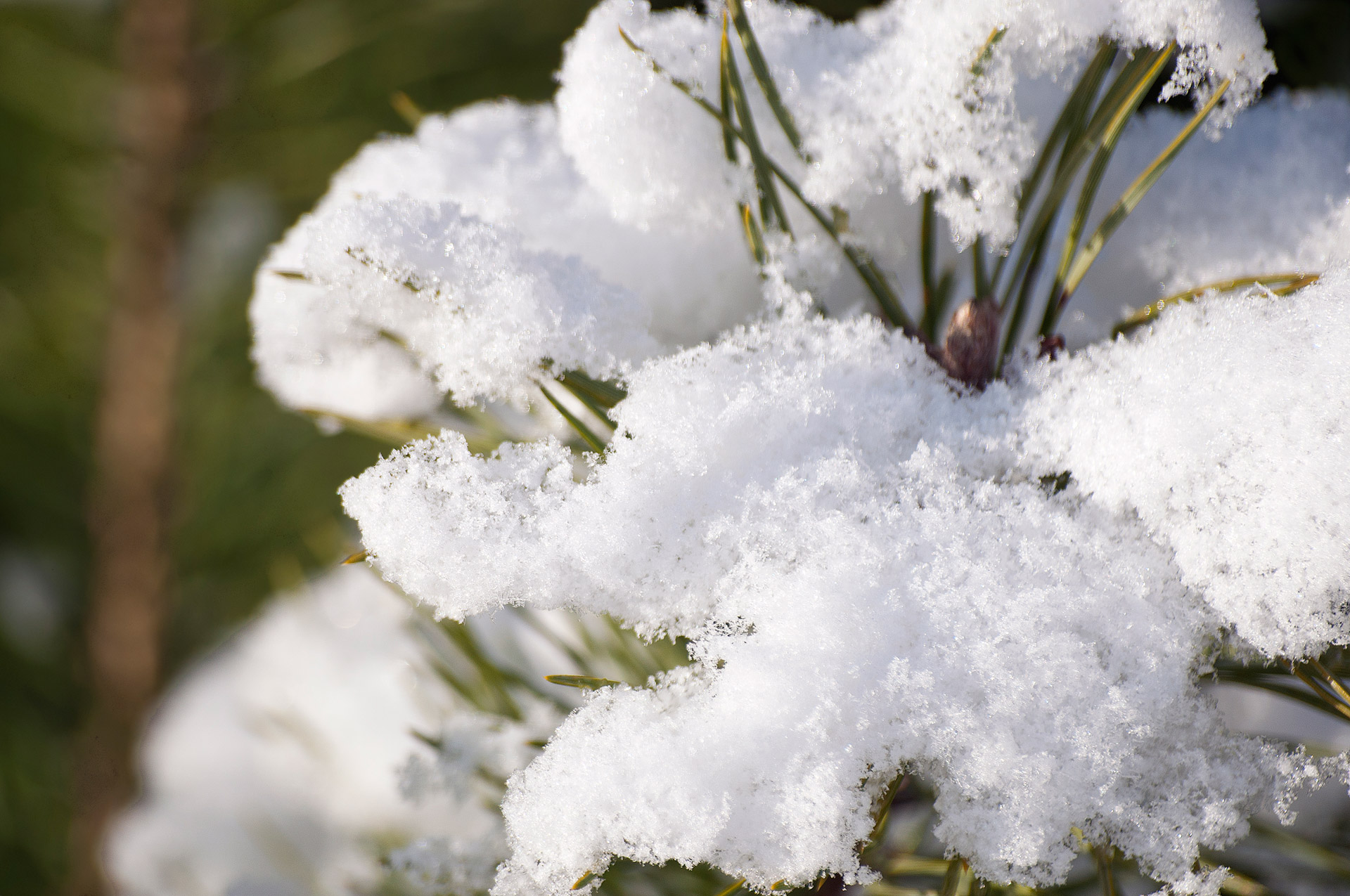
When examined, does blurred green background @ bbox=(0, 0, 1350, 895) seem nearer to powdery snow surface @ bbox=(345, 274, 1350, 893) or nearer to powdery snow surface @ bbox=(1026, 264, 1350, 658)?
powdery snow surface @ bbox=(345, 274, 1350, 893)

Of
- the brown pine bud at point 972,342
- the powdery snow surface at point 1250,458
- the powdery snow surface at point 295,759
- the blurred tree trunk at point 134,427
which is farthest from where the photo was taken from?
the blurred tree trunk at point 134,427

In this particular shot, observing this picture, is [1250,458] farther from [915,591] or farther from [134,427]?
[134,427]

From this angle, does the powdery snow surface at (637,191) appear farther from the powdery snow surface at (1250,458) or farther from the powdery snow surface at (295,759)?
the powdery snow surface at (295,759)

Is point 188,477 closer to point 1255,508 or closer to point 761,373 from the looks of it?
point 761,373

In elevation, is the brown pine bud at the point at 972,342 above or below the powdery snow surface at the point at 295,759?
above

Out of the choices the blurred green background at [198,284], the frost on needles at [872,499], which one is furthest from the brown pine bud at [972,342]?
the blurred green background at [198,284]

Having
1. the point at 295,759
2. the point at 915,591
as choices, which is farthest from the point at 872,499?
the point at 295,759

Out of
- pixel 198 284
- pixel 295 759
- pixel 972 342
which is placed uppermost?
pixel 198 284
